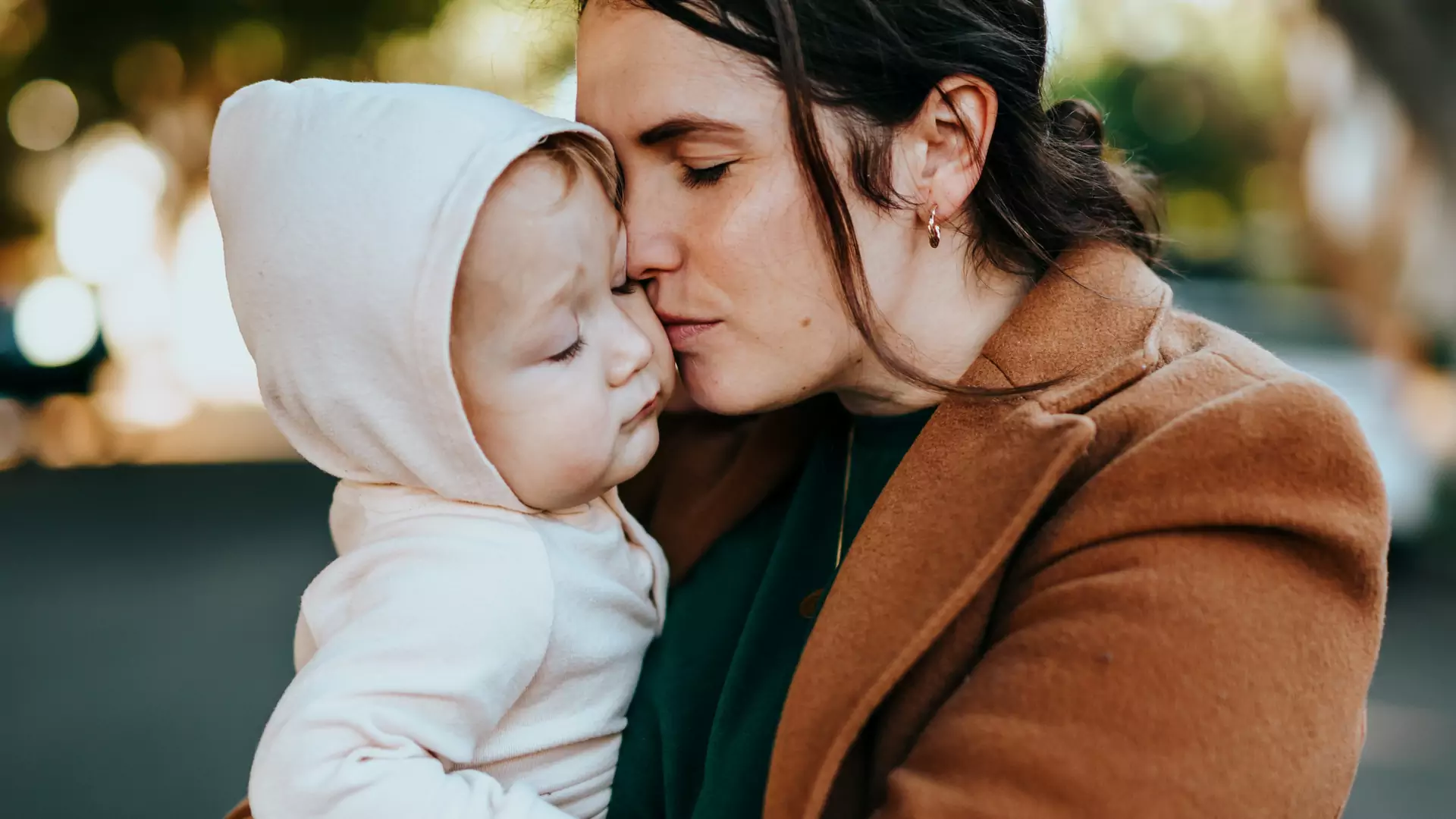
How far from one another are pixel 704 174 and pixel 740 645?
721 millimetres

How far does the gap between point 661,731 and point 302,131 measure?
1003 mm

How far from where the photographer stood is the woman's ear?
1948mm

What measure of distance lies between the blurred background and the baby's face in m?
0.56

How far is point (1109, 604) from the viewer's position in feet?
4.74

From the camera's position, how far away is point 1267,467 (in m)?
1.48

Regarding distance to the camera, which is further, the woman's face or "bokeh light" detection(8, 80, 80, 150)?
"bokeh light" detection(8, 80, 80, 150)

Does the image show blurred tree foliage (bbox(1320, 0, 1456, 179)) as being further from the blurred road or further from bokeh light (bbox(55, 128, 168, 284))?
bokeh light (bbox(55, 128, 168, 284))

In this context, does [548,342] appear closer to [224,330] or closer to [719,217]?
[719,217]

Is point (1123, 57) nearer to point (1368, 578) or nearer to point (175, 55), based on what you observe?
point (175, 55)

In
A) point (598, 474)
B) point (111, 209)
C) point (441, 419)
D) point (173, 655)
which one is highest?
point (441, 419)

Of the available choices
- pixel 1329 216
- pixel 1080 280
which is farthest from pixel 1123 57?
pixel 1080 280

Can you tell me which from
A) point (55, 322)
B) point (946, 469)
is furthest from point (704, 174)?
point (55, 322)

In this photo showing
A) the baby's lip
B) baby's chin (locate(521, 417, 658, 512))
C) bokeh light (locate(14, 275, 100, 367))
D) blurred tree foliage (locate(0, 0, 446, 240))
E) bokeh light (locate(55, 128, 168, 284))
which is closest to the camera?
baby's chin (locate(521, 417, 658, 512))

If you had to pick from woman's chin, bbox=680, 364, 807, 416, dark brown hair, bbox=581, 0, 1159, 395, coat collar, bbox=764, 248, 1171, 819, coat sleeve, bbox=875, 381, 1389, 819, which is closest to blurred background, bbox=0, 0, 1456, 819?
dark brown hair, bbox=581, 0, 1159, 395
